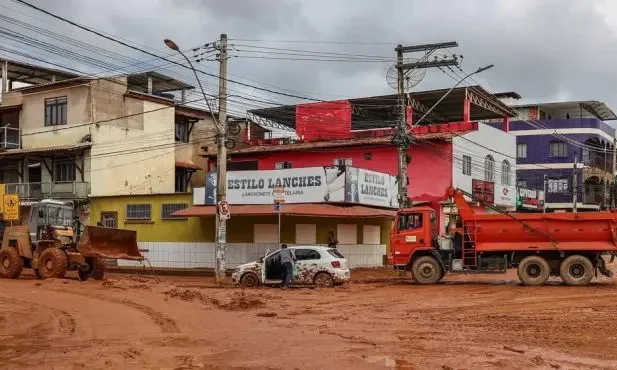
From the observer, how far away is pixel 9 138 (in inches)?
1668

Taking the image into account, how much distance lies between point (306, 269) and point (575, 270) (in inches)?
338

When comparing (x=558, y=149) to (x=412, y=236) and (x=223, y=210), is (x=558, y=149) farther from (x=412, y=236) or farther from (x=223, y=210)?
(x=223, y=210)

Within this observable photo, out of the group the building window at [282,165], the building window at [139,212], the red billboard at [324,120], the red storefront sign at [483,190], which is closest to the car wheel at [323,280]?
the building window at [139,212]

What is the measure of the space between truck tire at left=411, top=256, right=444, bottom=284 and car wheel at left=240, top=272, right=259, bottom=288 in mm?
5485

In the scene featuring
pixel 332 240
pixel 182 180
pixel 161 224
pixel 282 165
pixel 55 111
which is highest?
pixel 55 111

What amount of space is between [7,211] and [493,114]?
3242 cm

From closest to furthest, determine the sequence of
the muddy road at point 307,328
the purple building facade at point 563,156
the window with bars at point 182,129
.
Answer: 1. the muddy road at point 307,328
2. the window with bars at point 182,129
3. the purple building facade at point 563,156

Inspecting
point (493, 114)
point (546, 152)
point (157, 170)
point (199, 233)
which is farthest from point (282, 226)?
point (546, 152)

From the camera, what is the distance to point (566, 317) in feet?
46.5

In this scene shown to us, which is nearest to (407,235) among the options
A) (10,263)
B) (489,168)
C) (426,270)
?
(426,270)

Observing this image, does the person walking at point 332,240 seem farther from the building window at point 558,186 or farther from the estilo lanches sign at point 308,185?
the building window at point 558,186

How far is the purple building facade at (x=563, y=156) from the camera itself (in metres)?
62.1

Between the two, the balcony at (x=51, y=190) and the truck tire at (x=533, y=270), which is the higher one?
the balcony at (x=51, y=190)

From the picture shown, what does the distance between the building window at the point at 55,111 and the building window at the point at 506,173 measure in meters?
28.1
